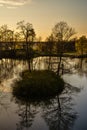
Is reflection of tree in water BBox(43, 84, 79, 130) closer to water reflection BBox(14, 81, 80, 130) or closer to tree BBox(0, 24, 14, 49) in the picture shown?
water reflection BBox(14, 81, 80, 130)

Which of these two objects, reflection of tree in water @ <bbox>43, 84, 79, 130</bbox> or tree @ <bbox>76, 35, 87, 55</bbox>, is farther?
tree @ <bbox>76, 35, 87, 55</bbox>

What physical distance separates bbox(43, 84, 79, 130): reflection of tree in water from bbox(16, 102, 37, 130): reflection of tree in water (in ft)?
3.67

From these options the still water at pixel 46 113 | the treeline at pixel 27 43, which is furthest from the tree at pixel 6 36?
the still water at pixel 46 113

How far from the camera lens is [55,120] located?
22.3 meters

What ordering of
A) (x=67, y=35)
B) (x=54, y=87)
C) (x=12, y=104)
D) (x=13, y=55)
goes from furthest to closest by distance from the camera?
(x=13, y=55) < (x=67, y=35) < (x=54, y=87) < (x=12, y=104)

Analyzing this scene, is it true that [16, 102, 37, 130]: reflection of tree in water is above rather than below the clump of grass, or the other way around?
below

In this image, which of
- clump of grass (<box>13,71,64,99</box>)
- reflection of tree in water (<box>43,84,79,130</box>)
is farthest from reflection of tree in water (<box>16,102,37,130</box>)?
clump of grass (<box>13,71,64,99</box>)

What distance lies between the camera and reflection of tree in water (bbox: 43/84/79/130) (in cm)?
2105

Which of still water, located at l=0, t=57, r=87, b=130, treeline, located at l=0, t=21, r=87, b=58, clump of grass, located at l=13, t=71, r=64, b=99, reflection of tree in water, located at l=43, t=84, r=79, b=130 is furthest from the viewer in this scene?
treeline, located at l=0, t=21, r=87, b=58

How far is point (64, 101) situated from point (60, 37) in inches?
1078

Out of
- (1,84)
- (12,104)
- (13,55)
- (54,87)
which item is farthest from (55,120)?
(13,55)

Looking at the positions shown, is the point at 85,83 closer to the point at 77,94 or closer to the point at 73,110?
the point at 77,94

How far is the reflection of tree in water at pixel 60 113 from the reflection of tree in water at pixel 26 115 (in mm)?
1119

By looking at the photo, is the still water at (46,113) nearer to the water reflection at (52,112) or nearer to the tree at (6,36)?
the water reflection at (52,112)
